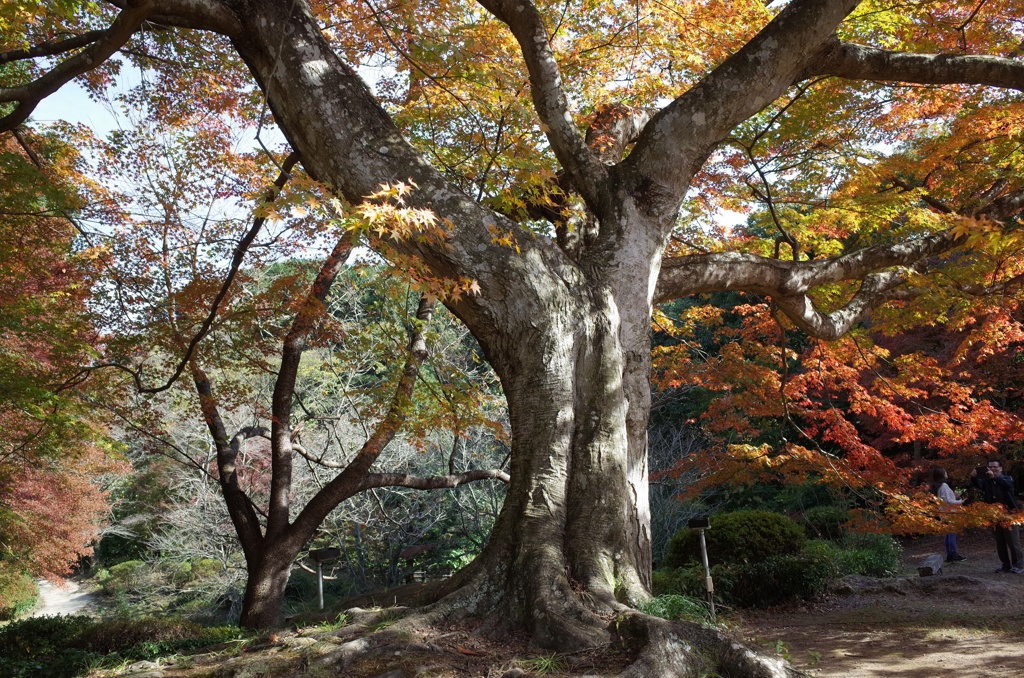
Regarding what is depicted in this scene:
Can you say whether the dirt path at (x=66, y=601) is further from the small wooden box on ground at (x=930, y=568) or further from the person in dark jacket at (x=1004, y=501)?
the person in dark jacket at (x=1004, y=501)


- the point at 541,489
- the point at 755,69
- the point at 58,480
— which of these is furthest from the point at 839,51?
the point at 58,480

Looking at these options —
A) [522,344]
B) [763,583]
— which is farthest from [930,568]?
[522,344]

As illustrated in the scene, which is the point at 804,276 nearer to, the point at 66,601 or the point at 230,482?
the point at 230,482

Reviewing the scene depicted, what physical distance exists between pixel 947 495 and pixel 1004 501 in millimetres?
670

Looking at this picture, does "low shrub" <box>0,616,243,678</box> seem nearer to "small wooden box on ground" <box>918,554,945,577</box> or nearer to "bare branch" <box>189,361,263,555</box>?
"bare branch" <box>189,361,263,555</box>

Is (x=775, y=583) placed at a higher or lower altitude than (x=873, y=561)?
lower

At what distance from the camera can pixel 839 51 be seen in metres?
4.89

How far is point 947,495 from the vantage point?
8.91 m

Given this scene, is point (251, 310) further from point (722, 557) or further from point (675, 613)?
point (722, 557)

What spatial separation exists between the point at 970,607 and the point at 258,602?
750 cm

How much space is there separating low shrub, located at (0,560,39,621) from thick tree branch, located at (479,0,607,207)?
15778mm

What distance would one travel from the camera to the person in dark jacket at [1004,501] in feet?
27.0

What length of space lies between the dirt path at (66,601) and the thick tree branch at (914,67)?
57.0ft

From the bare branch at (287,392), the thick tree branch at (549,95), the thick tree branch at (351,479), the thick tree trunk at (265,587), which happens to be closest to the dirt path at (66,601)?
the thick tree trunk at (265,587)
